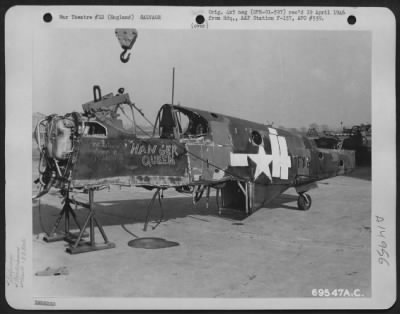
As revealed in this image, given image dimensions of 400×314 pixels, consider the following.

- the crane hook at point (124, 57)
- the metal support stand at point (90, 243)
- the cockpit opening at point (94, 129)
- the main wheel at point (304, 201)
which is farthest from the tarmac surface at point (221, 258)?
the crane hook at point (124, 57)

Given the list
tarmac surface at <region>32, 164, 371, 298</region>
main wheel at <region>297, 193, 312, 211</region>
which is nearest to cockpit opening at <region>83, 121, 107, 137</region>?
tarmac surface at <region>32, 164, 371, 298</region>

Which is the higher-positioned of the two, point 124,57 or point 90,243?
point 124,57

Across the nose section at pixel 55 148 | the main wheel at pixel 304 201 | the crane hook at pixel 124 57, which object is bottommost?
the main wheel at pixel 304 201

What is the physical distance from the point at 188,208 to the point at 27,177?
568 cm

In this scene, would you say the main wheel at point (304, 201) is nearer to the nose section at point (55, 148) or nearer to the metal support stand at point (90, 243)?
the metal support stand at point (90, 243)

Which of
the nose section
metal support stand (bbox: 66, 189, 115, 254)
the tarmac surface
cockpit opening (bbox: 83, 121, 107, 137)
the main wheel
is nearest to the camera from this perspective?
the tarmac surface

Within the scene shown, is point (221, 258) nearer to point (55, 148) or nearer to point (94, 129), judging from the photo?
point (94, 129)

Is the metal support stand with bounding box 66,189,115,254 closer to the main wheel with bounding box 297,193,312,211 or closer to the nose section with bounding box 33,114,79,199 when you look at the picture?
the nose section with bounding box 33,114,79,199

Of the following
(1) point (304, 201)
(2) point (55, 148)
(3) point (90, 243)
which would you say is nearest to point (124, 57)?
(2) point (55, 148)

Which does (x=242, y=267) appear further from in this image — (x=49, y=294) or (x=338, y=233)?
(x=49, y=294)

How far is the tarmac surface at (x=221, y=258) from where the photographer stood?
7.28m

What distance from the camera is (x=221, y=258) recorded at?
818 cm

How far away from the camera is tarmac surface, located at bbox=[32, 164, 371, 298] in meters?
7.28

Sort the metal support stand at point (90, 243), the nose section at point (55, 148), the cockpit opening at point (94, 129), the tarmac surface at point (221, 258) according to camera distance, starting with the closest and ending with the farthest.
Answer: the tarmac surface at point (221, 258), the nose section at point (55, 148), the cockpit opening at point (94, 129), the metal support stand at point (90, 243)
